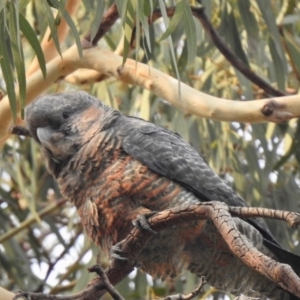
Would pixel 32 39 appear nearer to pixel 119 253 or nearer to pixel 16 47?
pixel 16 47

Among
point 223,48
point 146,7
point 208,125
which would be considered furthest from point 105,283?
point 208,125

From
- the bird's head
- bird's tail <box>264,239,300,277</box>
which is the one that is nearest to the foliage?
the bird's head

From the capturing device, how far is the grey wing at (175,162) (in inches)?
98.2

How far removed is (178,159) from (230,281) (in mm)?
408

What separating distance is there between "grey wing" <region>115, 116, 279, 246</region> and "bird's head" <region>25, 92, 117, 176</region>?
11 centimetres

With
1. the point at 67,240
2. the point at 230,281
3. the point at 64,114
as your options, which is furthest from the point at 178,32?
the point at 67,240

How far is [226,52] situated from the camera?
3.02 metres

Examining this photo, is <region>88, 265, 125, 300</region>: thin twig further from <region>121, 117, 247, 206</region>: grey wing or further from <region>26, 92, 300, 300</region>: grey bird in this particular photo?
<region>121, 117, 247, 206</region>: grey wing

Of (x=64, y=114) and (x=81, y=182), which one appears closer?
(x=81, y=182)

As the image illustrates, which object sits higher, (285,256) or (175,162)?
(175,162)

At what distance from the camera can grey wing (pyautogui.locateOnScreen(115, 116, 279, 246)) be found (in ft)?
8.18

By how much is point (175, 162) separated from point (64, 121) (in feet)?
1.41

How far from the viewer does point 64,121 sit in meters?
2.72

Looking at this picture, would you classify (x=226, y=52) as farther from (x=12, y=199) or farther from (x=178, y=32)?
(x=12, y=199)
